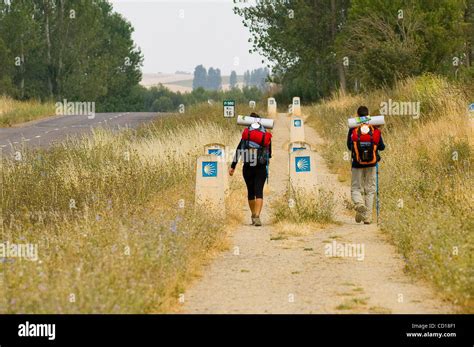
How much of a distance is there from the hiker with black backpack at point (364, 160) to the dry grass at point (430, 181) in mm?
396

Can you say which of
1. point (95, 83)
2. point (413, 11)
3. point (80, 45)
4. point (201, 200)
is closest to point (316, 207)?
point (201, 200)

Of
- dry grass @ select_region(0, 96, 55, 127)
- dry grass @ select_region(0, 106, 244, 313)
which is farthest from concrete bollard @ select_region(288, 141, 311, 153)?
dry grass @ select_region(0, 96, 55, 127)

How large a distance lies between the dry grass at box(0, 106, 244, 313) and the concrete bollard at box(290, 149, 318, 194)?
115cm

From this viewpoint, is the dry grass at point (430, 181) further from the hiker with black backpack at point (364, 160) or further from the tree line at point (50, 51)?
the tree line at point (50, 51)

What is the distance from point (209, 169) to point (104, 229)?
12.8 ft

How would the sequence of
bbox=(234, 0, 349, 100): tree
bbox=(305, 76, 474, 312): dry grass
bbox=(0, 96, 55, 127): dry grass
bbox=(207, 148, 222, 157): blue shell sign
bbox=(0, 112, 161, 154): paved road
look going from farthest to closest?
bbox=(234, 0, 349, 100): tree
bbox=(0, 96, 55, 127): dry grass
bbox=(0, 112, 161, 154): paved road
bbox=(207, 148, 222, 157): blue shell sign
bbox=(305, 76, 474, 312): dry grass

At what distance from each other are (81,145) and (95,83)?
5364 cm

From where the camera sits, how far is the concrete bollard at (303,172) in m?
15.6

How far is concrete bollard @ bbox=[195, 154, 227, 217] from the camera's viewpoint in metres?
14.9

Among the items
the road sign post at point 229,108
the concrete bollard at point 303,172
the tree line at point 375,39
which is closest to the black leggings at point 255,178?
the concrete bollard at point 303,172

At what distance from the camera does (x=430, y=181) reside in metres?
16.1

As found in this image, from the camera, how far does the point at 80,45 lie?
6731cm

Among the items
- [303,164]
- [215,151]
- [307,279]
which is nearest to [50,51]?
[215,151]

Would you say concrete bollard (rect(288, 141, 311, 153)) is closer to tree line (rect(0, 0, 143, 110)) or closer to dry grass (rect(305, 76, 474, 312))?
dry grass (rect(305, 76, 474, 312))
